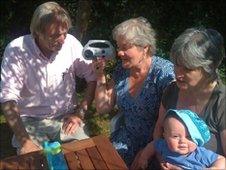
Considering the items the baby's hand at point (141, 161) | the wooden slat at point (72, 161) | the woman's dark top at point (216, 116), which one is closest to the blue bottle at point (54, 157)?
the wooden slat at point (72, 161)

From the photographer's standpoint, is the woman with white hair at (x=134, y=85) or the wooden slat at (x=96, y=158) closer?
the wooden slat at (x=96, y=158)

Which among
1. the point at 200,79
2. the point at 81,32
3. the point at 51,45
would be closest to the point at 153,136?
the point at 200,79

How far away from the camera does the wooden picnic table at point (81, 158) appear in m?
3.22

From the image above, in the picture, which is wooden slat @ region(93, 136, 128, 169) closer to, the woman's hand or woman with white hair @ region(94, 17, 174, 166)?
woman with white hair @ region(94, 17, 174, 166)

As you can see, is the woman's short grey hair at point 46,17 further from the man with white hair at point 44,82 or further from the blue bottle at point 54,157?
the blue bottle at point 54,157

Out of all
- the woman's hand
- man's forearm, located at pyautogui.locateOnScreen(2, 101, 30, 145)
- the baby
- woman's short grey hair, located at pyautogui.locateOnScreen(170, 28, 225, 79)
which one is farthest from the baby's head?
man's forearm, located at pyautogui.locateOnScreen(2, 101, 30, 145)

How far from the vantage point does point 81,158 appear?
3322 millimetres

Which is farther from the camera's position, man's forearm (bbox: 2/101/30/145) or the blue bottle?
man's forearm (bbox: 2/101/30/145)

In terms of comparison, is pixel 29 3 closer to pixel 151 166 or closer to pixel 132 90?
pixel 132 90

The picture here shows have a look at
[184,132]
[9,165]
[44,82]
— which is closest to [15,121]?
[44,82]

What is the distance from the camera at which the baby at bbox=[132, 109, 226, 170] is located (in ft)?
10.1

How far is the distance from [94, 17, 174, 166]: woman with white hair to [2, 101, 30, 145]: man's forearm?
71 cm

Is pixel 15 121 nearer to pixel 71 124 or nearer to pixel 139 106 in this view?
pixel 71 124

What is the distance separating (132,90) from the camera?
3.93m
